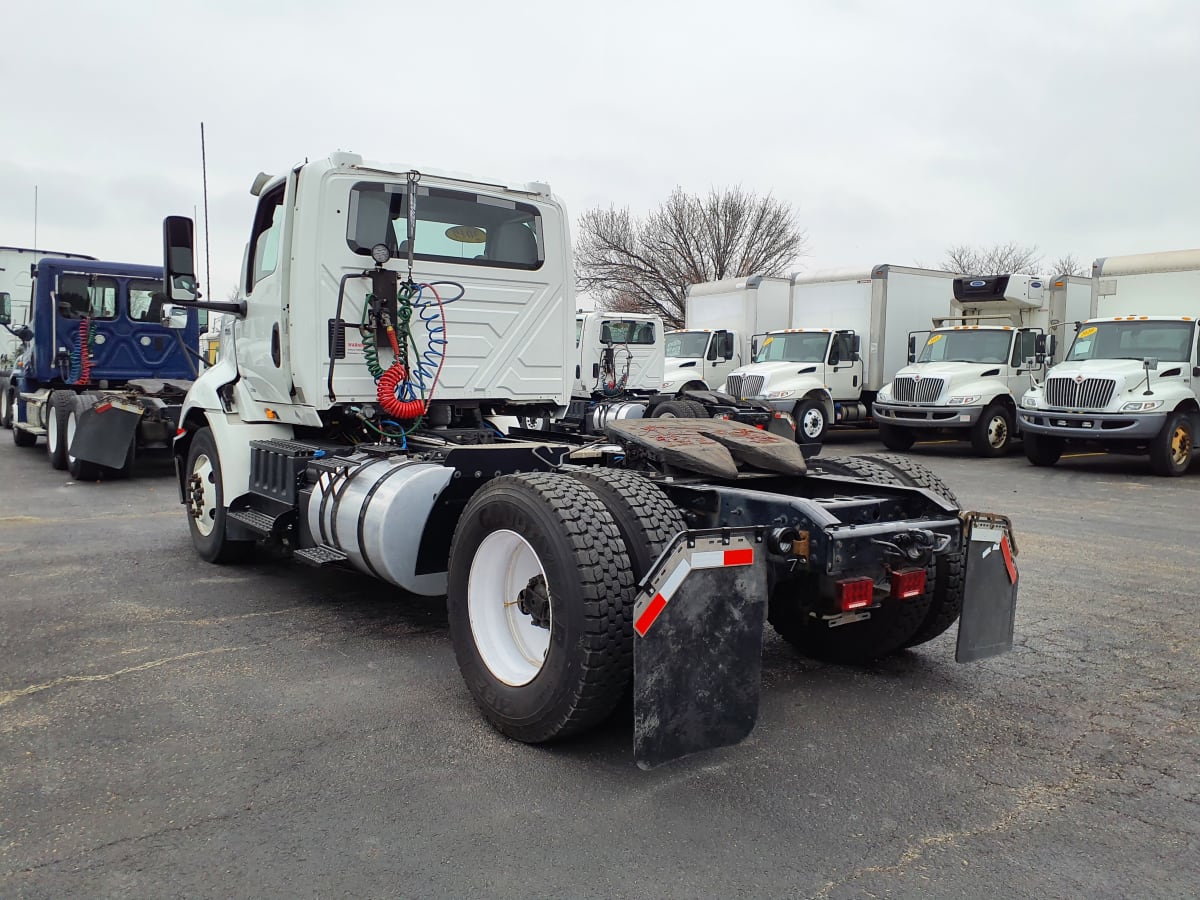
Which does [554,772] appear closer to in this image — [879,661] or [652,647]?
[652,647]

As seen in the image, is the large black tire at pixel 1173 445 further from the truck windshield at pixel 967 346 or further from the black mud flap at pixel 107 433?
the black mud flap at pixel 107 433

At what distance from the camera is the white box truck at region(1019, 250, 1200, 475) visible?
1372 centimetres

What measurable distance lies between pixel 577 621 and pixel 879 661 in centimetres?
207

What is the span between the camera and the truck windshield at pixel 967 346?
17.6m

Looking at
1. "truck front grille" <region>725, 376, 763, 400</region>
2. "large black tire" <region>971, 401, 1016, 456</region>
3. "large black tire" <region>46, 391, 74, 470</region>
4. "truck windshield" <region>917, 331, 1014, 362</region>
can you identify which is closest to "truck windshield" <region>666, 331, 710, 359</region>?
"truck front grille" <region>725, 376, 763, 400</region>

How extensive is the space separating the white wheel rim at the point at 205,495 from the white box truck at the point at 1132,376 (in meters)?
12.1

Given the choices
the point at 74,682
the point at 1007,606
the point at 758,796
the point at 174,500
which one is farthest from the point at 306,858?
the point at 174,500

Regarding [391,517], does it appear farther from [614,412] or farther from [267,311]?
[614,412]

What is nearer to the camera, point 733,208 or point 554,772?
point 554,772

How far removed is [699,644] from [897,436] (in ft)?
51.0

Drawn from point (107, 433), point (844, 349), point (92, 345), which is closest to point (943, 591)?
point (107, 433)

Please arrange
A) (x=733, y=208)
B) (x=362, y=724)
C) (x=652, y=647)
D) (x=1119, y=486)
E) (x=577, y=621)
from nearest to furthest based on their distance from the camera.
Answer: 1. (x=652, y=647)
2. (x=577, y=621)
3. (x=362, y=724)
4. (x=1119, y=486)
5. (x=733, y=208)

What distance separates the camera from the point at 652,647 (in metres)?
3.18

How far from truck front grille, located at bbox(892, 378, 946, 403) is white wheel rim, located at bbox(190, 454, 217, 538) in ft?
43.0
